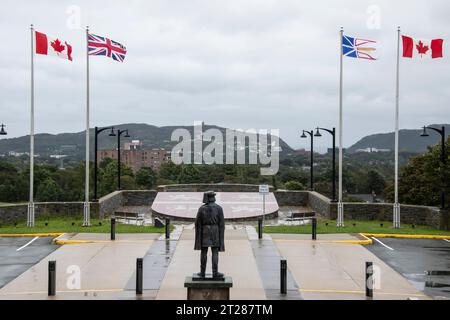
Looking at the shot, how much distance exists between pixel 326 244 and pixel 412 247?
3.08 metres

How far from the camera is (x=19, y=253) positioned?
65.5 ft

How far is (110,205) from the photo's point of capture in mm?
35344

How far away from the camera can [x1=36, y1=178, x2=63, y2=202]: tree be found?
85188mm

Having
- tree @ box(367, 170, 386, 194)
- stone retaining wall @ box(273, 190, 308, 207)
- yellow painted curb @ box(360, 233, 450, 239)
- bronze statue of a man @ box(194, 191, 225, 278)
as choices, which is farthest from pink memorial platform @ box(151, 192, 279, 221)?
tree @ box(367, 170, 386, 194)

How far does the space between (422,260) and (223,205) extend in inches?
738

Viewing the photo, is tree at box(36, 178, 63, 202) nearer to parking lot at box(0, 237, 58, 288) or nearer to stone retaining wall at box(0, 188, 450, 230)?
stone retaining wall at box(0, 188, 450, 230)

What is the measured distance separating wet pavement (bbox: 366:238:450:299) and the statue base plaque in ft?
17.1

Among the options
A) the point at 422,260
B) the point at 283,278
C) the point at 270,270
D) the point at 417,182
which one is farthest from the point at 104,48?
the point at 417,182

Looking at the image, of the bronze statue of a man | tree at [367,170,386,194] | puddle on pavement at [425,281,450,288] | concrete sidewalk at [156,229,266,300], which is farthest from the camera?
tree at [367,170,386,194]

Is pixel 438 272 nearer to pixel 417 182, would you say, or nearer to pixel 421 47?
pixel 421 47

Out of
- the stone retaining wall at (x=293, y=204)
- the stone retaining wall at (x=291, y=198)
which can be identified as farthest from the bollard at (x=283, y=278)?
the stone retaining wall at (x=291, y=198)

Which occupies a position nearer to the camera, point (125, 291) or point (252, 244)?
point (125, 291)
